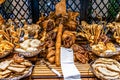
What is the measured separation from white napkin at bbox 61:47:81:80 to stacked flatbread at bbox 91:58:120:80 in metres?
0.14

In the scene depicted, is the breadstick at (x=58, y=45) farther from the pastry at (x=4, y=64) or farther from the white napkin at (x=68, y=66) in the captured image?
the pastry at (x=4, y=64)

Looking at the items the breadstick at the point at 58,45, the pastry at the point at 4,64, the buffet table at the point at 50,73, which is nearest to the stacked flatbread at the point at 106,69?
the buffet table at the point at 50,73

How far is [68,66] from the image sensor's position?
4.91 ft

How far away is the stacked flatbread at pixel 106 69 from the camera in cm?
134

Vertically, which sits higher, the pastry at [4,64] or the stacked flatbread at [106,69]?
the pastry at [4,64]

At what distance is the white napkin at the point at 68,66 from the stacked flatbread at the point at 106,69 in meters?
0.14

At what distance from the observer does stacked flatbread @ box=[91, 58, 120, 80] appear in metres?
1.34

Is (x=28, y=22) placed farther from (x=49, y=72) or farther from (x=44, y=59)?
(x=49, y=72)

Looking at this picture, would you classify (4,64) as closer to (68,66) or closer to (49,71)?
(49,71)

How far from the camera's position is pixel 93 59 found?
1.58 m

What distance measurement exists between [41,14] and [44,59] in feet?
1.54

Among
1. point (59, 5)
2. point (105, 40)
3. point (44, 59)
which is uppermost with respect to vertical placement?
point (59, 5)

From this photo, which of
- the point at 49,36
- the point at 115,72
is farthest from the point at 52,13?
the point at 115,72

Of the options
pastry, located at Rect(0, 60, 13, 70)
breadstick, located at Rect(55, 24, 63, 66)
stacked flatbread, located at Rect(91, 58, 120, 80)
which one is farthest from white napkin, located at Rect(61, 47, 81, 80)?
pastry, located at Rect(0, 60, 13, 70)
